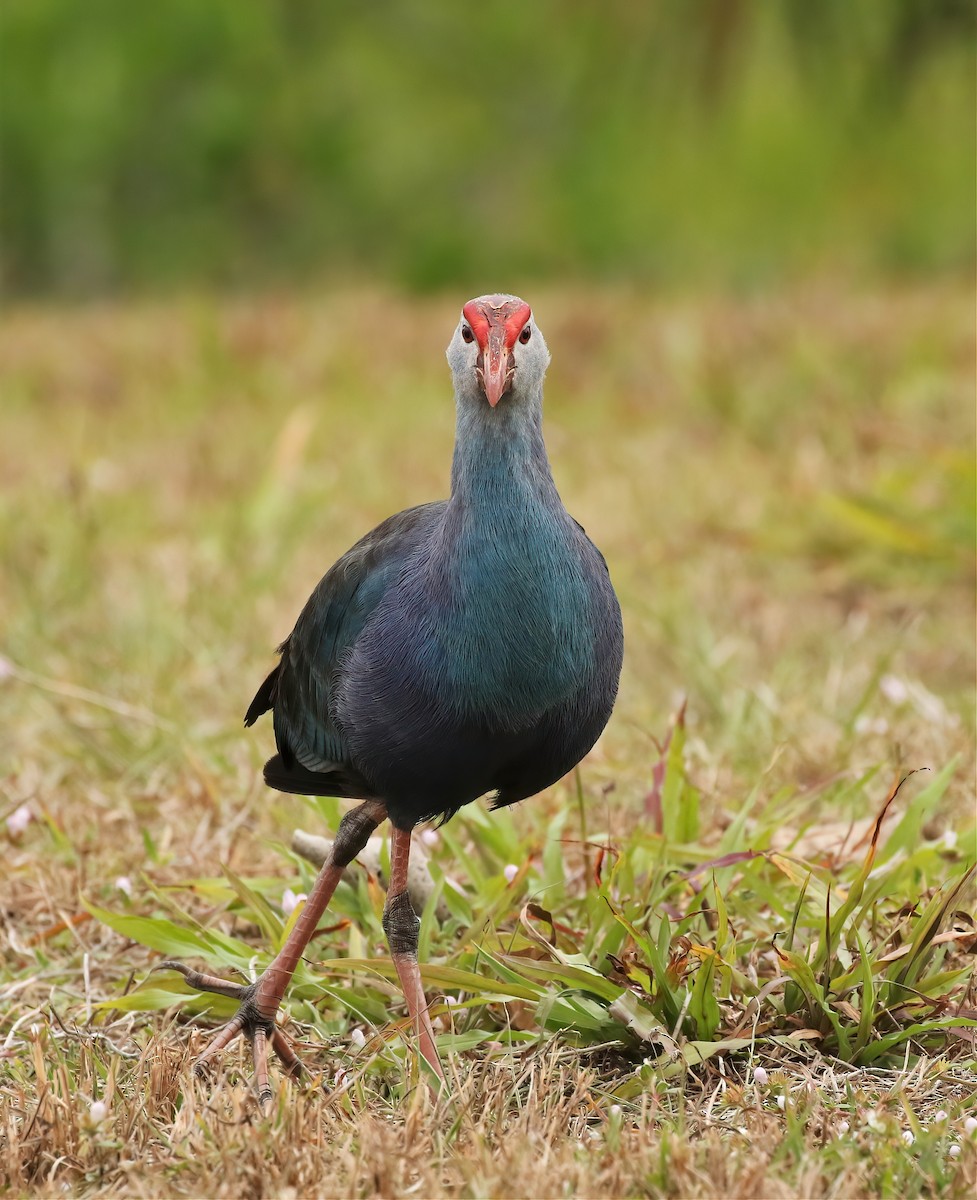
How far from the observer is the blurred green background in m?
12.6

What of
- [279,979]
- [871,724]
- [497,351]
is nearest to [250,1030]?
[279,979]

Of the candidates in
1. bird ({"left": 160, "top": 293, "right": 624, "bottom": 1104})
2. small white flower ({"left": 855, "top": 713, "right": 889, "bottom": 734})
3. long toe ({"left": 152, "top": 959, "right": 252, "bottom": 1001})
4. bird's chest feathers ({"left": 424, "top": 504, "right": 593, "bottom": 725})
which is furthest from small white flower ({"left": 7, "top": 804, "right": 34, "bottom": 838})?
small white flower ({"left": 855, "top": 713, "right": 889, "bottom": 734})

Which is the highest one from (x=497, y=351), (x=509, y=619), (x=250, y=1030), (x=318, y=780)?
(x=497, y=351)

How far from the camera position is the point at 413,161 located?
15.4 m

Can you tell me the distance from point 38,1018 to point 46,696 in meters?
1.39

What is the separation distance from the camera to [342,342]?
9391 mm

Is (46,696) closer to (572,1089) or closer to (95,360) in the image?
(572,1089)

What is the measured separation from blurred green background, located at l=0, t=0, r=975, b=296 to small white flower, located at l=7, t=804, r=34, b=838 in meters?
9.27

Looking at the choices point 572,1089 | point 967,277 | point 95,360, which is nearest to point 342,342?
point 95,360

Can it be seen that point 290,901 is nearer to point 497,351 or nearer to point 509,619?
point 509,619

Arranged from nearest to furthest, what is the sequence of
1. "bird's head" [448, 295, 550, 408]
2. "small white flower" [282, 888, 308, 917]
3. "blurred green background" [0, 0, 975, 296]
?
"bird's head" [448, 295, 550, 408] < "small white flower" [282, 888, 308, 917] < "blurred green background" [0, 0, 975, 296]

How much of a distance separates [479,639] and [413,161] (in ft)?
45.3

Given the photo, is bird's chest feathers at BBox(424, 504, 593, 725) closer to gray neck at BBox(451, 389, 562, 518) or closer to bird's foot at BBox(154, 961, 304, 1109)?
gray neck at BBox(451, 389, 562, 518)

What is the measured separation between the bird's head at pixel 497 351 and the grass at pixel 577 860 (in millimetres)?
792
